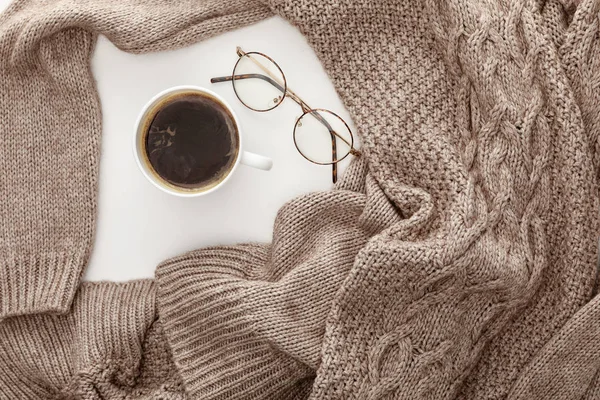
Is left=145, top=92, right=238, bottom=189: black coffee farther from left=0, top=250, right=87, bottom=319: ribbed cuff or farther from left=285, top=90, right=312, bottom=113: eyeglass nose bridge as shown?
left=0, top=250, right=87, bottom=319: ribbed cuff

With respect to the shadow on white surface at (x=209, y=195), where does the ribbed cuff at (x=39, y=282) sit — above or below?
below

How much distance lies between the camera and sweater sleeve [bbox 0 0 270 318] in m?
1.03

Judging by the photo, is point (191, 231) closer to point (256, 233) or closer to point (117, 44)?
point (256, 233)

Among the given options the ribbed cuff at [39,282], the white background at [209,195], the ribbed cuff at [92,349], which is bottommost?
the ribbed cuff at [92,349]

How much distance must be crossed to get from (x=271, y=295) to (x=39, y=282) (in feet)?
1.31

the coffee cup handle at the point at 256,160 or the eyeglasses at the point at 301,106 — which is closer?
the coffee cup handle at the point at 256,160

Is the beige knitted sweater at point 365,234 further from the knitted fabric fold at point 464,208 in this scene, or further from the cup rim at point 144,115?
the cup rim at point 144,115

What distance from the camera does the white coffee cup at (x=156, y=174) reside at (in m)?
0.91

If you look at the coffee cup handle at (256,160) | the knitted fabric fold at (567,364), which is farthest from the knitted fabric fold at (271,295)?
the knitted fabric fold at (567,364)

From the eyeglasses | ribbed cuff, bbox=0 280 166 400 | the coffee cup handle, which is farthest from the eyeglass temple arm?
ribbed cuff, bbox=0 280 166 400

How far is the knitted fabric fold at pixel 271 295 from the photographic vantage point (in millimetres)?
959

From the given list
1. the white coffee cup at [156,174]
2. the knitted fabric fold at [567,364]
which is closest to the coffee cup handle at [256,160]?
the white coffee cup at [156,174]

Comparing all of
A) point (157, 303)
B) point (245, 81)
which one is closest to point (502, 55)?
point (245, 81)

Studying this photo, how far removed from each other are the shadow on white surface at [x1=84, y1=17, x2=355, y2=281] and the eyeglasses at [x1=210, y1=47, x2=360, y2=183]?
1cm
